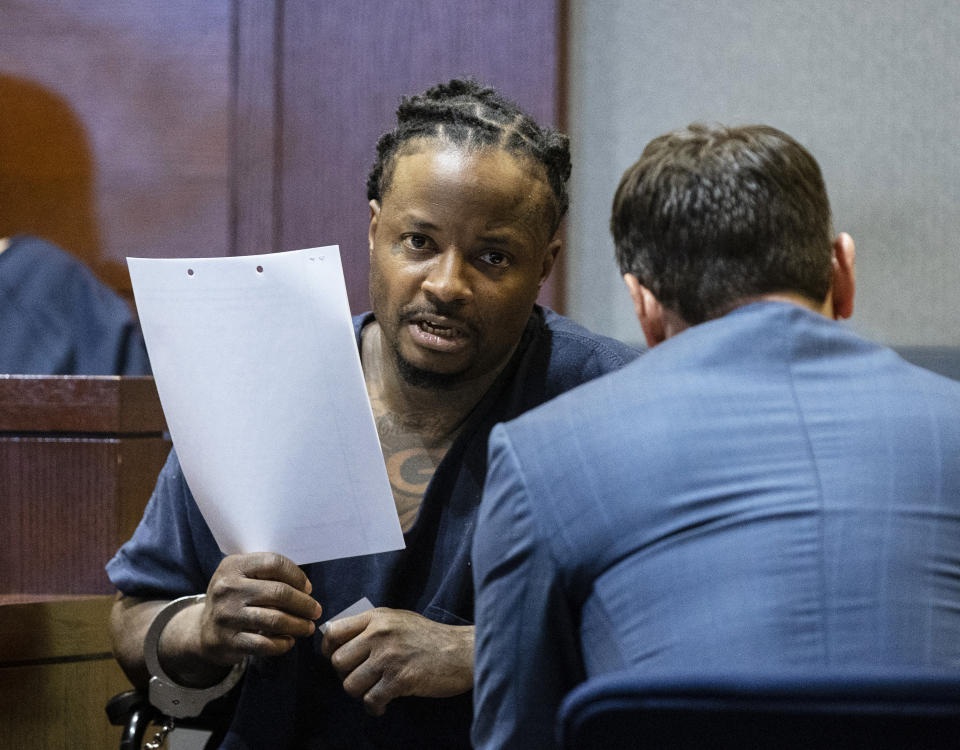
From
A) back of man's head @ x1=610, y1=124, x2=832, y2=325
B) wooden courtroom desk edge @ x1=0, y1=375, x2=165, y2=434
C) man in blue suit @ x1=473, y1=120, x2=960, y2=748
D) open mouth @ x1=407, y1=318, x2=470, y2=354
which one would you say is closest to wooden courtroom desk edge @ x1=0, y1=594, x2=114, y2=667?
wooden courtroom desk edge @ x1=0, y1=375, x2=165, y2=434

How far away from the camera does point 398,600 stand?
3.66 feet

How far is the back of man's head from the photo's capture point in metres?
0.73

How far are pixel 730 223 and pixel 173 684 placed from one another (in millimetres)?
768

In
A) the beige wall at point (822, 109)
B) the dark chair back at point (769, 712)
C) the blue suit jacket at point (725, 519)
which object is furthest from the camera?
the beige wall at point (822, 109)

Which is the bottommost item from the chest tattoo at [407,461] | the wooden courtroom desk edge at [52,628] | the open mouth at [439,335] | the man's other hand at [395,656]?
the wooden courtroom desk edge at [52,628]

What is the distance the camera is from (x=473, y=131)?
1.14 meters

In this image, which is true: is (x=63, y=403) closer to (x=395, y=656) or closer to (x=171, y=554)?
(x=171, y=554)

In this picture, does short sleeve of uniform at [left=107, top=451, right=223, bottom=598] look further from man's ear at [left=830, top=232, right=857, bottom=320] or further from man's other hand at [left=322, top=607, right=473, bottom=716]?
man's ear at [left=830, top=232, right=857, bottom=320]

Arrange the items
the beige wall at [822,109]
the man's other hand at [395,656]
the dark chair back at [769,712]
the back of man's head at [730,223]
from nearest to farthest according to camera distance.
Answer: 1. the dark chair back at [769,712]
2. the back of man's head at [730,223]
3. the man's other hand at [395,656]
4. the beige wall at [822,109]

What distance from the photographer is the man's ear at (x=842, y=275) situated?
792 millimetres

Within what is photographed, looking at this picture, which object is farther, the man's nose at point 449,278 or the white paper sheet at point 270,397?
the man's nose at point 449,278

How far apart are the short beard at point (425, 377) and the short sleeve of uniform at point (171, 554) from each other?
11.2 inches

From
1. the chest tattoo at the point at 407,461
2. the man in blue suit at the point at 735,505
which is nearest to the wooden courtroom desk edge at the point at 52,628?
the chest tattoo at the point at 407,461

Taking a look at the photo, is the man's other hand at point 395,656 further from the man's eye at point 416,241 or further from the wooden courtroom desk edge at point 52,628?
the wooden courtroom desk edge at point 52,628
